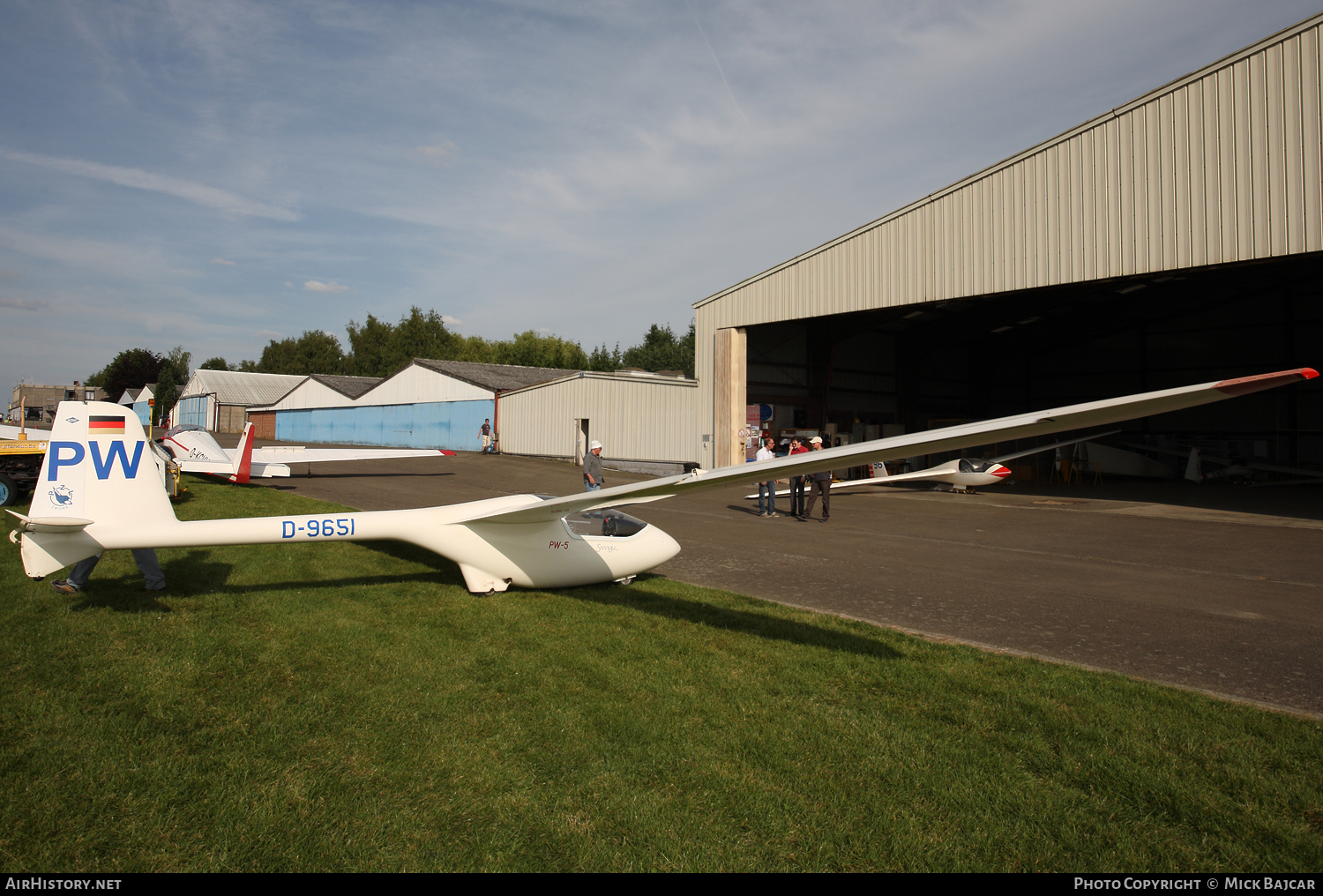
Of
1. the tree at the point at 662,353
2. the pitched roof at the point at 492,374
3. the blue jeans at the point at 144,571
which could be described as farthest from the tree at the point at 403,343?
the blue jeans at the point at 144,571

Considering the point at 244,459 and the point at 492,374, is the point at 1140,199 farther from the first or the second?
the point at 492,374

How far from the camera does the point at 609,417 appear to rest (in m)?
27.7

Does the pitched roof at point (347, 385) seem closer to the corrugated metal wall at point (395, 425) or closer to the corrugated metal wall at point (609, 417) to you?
the corrugated metal wall at point (395, 425)

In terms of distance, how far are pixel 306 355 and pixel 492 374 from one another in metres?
82.4

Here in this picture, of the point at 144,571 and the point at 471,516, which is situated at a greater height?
the point at 471,516

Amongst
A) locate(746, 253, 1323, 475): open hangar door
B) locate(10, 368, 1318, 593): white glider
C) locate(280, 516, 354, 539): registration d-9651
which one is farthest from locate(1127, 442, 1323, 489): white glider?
locate(280, 516, 354, 539): registration d-9651

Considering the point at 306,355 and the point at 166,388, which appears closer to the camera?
the point at 166,388

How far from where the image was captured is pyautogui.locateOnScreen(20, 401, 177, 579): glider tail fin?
5910 mm

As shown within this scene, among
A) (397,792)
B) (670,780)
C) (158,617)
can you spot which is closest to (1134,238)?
(670,780)

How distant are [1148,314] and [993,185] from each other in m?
20.5

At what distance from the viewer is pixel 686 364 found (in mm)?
78812

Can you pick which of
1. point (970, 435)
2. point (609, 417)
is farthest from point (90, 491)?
point (609, 417)
